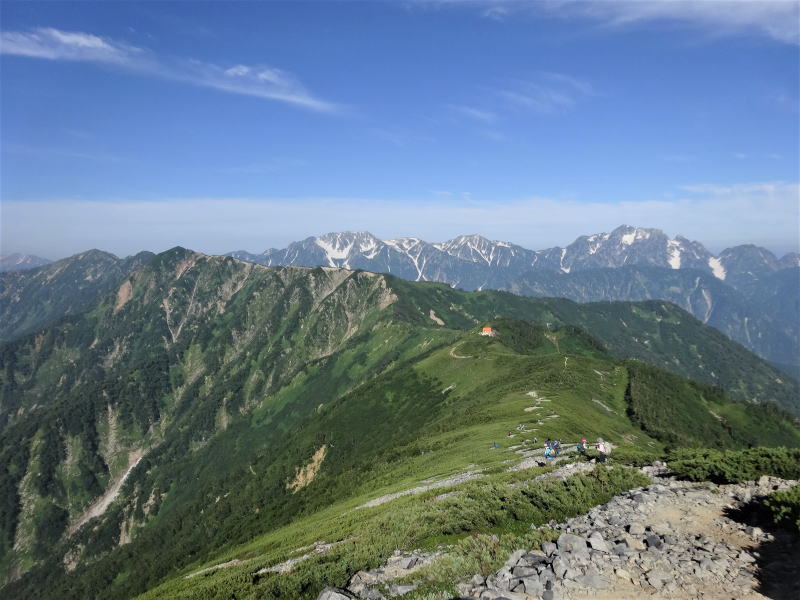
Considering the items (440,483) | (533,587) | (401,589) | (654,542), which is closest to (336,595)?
(401,589)

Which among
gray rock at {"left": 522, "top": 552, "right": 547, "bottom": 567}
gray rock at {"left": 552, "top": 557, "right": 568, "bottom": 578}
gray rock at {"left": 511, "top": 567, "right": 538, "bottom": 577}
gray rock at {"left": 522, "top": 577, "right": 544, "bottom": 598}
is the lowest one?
gray rock at {"left": 522, "top": 552, "right": 547, "bottom": 567}

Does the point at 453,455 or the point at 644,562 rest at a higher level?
the point at 644,562

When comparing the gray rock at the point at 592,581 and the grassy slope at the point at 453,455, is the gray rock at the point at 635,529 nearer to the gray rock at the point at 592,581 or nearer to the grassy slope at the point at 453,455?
the gray rock at the point at 592,581

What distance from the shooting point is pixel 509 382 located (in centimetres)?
15688

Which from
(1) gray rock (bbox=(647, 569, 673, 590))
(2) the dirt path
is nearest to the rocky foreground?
(1) gray rock (bbox=(647, 569, 673, 590))

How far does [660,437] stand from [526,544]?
121009mm

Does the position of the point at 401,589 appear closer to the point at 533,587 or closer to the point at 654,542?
the point at 533,587

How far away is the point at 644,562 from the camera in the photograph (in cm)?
2114

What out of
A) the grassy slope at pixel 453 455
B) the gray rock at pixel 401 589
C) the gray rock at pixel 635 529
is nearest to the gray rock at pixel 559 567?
the gray rock at pixel 635 529

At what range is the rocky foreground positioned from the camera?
1930 centimetres

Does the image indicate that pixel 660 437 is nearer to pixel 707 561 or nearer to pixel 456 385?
pixel 456 385

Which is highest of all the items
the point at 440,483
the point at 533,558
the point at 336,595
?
the point at 533,558

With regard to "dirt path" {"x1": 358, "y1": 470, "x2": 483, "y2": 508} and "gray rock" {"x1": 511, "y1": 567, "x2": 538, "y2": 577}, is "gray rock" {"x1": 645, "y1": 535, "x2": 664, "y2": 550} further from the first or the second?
"dirt path" {"x1": 358, "y1": 470, "x2": 483, "y2": 508}

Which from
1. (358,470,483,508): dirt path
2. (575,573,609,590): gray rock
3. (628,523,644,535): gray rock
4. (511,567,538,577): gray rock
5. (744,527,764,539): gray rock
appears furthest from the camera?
(358,470,483,508): dirt path
